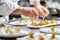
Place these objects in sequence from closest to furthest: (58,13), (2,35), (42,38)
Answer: (42,38)
(2,35)
(58,13)

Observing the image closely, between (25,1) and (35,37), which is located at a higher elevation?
(25,1)

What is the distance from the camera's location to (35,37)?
894 mm

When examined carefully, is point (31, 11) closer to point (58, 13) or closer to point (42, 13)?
point (42, 13)

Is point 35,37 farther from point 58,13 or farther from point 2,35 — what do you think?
point 58,13

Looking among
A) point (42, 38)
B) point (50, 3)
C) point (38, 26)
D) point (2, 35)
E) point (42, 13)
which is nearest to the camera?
point (42, 38)

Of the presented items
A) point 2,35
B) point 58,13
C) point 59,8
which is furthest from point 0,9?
point 59,8

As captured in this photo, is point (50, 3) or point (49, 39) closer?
point (49, 39)

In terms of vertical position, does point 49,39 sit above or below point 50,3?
below

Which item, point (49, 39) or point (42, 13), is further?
point (42, 13)

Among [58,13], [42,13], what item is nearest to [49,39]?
[42,13]

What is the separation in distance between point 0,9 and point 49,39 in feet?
1.02

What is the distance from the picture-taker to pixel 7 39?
0.91 meters

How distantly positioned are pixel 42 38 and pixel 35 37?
0.06 metres

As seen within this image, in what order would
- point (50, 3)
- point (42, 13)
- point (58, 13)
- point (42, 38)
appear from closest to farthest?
point (42, 38) < point (42, 13) < point (58, 13) < point (50, 3)
